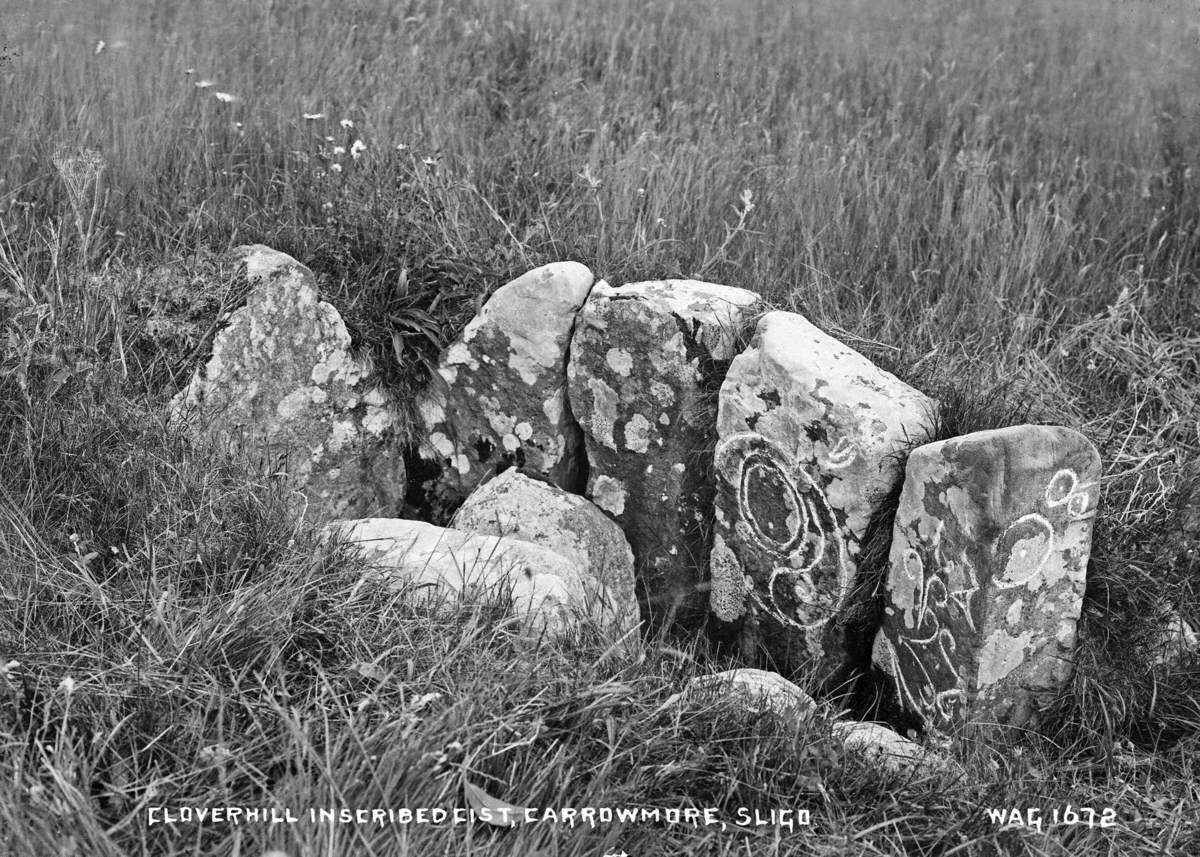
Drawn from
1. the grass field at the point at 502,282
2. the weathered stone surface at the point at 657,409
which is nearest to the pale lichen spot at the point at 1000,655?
the grass field at the point at 502,282

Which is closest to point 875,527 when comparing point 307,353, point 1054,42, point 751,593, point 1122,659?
point 751,593

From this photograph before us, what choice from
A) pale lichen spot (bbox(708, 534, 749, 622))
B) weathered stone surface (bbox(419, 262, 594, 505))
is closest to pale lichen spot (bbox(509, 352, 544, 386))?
weathered stone surface (bbox(419, 262, 594, 505))

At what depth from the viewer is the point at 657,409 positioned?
3.82 m

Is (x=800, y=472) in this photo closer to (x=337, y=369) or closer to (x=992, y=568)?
(x=992, y=568)

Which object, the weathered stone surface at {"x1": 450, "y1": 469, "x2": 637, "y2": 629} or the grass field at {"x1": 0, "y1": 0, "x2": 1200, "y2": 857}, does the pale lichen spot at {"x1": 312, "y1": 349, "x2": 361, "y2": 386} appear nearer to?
the grass field at {"x1": 0, "y1": 0, "x2": 1200, "y2": 857}

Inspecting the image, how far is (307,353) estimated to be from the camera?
13.2ft

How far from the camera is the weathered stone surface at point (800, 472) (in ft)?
10.7

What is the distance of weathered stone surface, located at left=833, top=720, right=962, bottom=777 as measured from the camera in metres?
2.66

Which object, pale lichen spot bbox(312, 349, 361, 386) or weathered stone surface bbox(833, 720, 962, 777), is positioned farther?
pale lichen spot bbox(312, 349, 361, 386)

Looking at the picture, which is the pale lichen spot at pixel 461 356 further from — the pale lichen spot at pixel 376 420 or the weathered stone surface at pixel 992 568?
the weathered stone surface at pixel 992 568

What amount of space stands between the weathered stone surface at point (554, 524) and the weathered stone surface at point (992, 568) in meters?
1.00

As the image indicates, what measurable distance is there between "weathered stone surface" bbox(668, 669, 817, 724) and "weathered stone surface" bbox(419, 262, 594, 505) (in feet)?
4.69

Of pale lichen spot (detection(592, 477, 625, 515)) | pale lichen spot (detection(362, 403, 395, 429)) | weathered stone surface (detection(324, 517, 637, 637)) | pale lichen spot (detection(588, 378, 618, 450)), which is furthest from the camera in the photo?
pale lichen spot (detection(362, 403, 395, 429))

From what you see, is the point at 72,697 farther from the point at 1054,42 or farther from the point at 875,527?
the point at 1054,42
